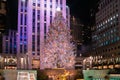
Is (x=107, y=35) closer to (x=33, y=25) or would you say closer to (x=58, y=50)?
(x=33, y=25)

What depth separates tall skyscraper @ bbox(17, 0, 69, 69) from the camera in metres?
106

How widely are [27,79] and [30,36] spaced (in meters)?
70.9

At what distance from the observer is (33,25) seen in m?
109

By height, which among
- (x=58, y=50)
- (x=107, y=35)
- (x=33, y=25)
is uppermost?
(x=33, y=25)

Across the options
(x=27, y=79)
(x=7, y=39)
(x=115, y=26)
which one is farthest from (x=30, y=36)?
(x=27, y=79)

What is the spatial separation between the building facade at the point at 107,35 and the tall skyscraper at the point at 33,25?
22582 mm

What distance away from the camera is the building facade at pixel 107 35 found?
11050 cm

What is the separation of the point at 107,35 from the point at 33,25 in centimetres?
3755

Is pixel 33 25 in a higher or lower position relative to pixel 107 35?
higher

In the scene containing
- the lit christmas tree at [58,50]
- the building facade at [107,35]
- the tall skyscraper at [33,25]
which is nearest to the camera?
the lit christmas tree at [58,50]

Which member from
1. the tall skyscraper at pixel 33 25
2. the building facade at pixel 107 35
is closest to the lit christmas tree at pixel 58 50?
the tall skyscraper at pixel 33 25

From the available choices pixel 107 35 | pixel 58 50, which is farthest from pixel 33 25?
pixel 58 50

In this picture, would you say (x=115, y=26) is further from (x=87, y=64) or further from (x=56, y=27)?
(x=56, y=27)

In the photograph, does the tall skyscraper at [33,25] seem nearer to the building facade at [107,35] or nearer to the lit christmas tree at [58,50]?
the building facade at [107,35]
